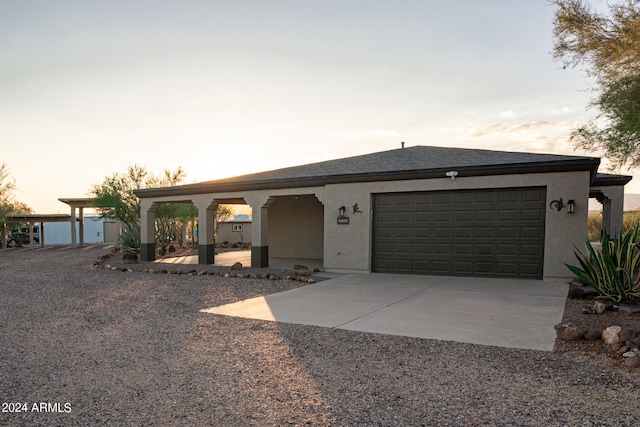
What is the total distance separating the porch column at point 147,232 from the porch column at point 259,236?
5.37 metres

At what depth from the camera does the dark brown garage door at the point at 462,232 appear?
36.2ft

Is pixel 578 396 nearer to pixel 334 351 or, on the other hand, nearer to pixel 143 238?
pixel 334 351

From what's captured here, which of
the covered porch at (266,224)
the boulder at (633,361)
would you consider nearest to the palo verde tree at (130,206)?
the covered porch at (266,224)

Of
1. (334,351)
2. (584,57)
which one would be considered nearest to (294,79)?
(584,57)

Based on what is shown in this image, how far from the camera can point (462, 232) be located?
464 inches

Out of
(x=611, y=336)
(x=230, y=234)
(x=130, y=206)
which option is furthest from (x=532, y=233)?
(x=230, y=234)

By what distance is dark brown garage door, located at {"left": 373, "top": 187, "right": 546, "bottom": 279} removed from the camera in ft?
36.2

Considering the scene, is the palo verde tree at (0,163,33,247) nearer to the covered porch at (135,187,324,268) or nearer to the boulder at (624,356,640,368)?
the covered porch at (135,187,324,268)

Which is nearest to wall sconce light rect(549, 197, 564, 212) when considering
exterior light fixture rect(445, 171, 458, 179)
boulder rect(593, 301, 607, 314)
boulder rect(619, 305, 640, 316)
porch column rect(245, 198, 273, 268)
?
exterior light fixture rect(445, 171, 458, 179)

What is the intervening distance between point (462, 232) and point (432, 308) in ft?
15.0

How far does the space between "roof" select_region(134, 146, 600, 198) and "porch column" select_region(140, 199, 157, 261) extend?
50 centimetres

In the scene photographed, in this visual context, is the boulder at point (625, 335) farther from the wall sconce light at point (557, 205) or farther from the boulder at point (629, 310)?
the wall sconce light at point (557, 205)

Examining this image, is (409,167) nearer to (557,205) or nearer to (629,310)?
(557,205)

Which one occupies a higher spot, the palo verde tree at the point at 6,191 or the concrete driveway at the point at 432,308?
the palo verde tree at the point at 6,191
